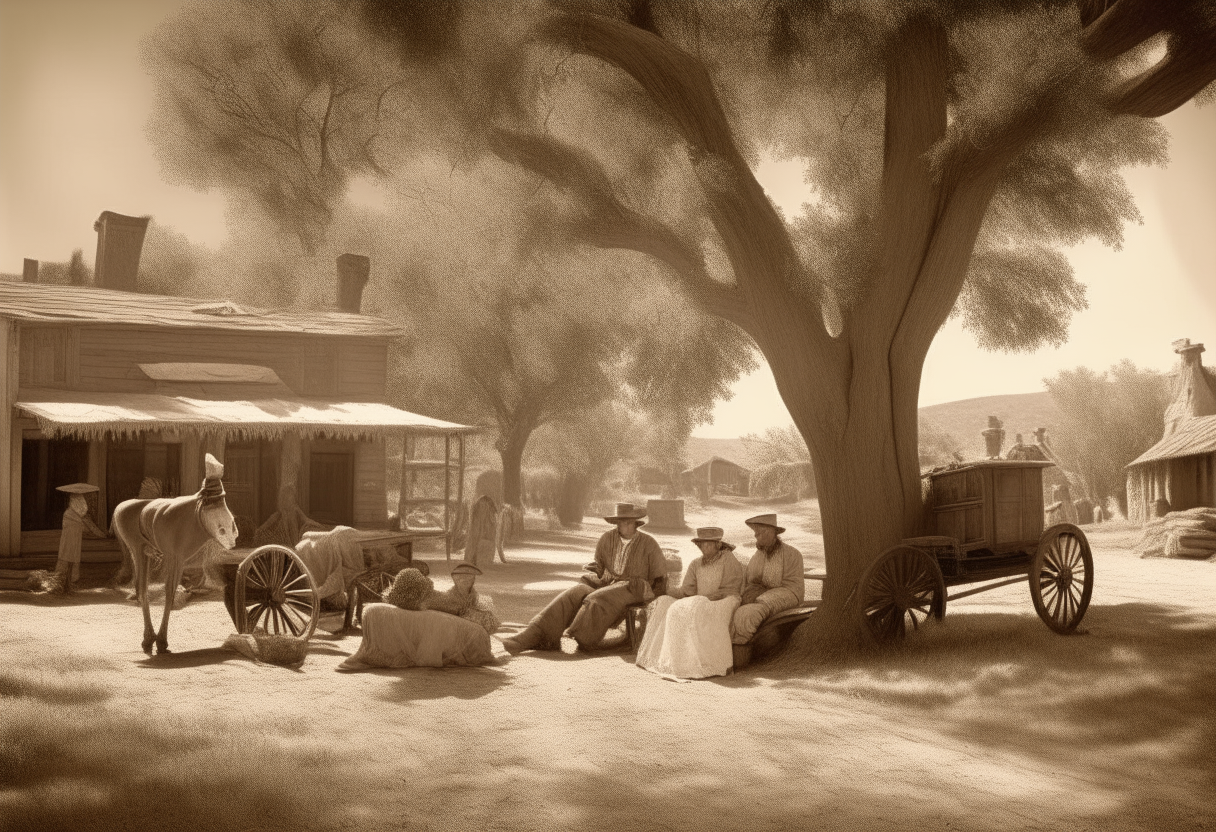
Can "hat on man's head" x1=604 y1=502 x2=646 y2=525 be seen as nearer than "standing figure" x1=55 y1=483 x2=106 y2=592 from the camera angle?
Yes

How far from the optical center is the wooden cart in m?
8.79

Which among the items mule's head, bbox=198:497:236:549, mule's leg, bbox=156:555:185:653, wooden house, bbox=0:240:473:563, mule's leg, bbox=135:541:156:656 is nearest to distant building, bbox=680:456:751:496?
wooden house, bbox=0:240:473:563

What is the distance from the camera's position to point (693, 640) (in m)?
8.76

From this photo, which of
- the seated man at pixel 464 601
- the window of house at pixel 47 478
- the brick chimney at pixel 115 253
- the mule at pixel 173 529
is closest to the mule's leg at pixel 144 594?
the mule at pixel 173 529

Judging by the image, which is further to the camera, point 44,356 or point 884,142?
point 44,356

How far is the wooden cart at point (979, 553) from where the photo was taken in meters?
8.79

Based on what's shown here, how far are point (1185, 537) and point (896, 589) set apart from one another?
10.9 metres

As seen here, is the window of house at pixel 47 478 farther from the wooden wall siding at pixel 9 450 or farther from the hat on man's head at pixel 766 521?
the hat on man's head at pixel 766 521

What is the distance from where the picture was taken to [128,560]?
15.2m

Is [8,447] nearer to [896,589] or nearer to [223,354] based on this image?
[223,354]

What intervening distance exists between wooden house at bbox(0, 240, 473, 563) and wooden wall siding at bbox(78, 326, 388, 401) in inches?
0.8

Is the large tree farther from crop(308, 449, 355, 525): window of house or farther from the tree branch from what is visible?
crop(308, 449, 355, 525): window of house

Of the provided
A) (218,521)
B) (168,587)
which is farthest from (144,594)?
(218,521)

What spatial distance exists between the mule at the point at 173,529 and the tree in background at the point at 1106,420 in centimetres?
3510
